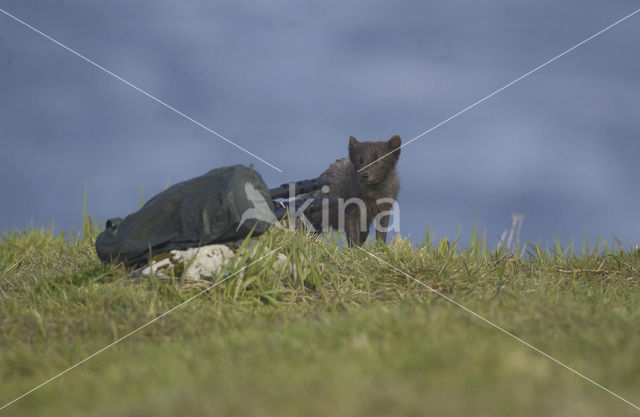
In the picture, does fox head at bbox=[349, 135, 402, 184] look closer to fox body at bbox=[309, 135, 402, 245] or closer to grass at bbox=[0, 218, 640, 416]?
fox body at bbox=[309, 135, 402, 245]

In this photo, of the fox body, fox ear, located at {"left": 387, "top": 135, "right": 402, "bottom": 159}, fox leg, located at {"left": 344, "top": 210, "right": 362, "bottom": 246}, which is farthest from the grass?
fox ear, located at {"left": 387, "top": 135, "right": 402, "bottom": 159}

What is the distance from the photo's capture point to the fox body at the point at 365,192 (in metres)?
8.67

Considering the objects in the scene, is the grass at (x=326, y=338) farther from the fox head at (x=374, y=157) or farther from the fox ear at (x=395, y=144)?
the fox ear at (x=395, y=144)

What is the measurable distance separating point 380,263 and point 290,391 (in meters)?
4.08

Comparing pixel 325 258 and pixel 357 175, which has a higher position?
pixel 357 175

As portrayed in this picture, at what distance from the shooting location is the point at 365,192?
898 centimetres

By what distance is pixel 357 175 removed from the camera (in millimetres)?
8773

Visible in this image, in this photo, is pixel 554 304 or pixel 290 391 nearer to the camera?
pixel 290 391

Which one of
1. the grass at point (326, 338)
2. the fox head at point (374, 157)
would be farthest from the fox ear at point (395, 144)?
the grass at point (326, 338)

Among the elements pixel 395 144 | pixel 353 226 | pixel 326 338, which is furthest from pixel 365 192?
pixel 326 338

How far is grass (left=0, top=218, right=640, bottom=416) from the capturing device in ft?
7.64

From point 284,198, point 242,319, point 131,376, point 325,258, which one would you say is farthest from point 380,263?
point 131,376

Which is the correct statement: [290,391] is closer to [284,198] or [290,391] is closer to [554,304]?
[554,304]

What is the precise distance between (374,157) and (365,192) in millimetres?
648
